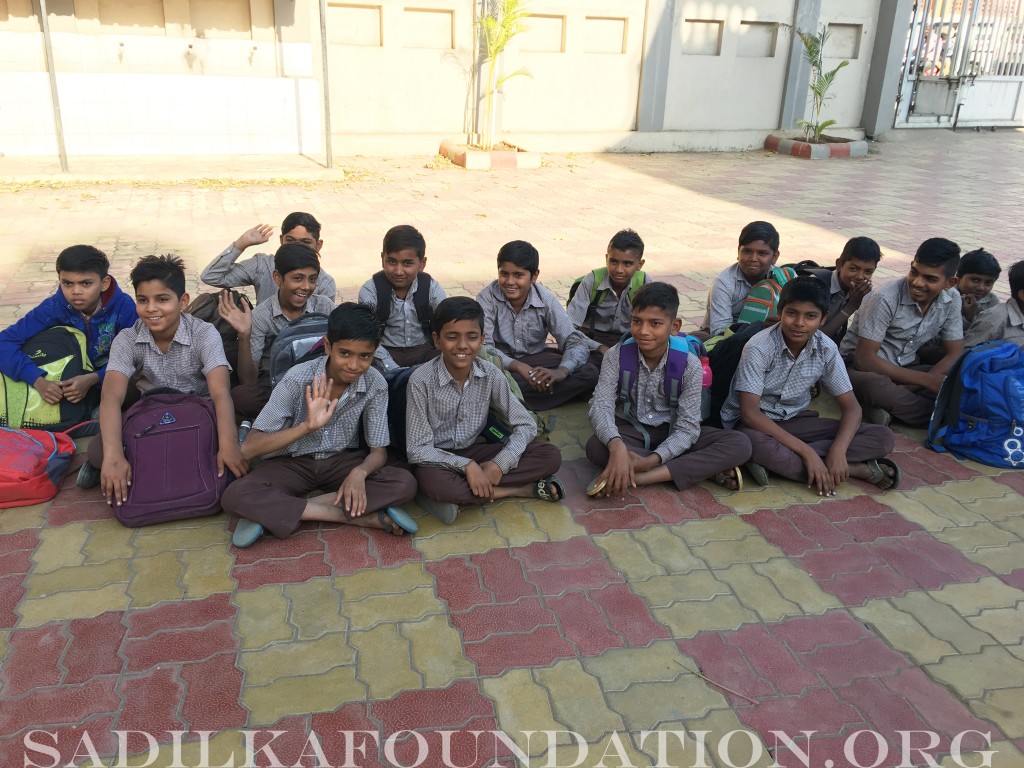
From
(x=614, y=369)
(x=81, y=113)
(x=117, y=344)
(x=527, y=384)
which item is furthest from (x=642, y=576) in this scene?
(x=81, y=113)

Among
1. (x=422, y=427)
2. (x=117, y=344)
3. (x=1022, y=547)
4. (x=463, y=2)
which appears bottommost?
(x=1022, y=547)

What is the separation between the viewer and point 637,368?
11.1 feet

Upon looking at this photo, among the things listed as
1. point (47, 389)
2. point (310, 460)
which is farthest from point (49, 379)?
point (310, 460)

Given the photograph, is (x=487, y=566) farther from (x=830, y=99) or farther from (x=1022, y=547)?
(x=830, y=99)

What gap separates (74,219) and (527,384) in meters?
5.86

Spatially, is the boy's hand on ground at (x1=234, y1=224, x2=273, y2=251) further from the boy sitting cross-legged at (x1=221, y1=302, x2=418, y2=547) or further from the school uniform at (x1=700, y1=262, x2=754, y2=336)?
the school uniform at (x1=700, y1=262, x2=754, y2=336)

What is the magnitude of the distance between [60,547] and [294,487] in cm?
82

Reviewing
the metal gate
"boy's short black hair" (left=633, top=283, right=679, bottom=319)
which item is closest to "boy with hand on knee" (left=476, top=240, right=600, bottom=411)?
"boy's short black hair" (left=633, top=283, right=679, bottom=319)

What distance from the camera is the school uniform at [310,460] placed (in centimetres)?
287

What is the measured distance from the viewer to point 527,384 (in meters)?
3.96

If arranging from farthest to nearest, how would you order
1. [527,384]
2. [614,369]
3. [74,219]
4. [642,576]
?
1. [74,219]
2. [527,384]
3. [614,369]
4. [642,576]

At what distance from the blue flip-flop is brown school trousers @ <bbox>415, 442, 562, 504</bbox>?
0.46 ft

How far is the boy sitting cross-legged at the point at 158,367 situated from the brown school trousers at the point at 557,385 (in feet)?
4.93

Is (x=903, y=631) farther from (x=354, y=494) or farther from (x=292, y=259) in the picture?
(x=292, y=259)
